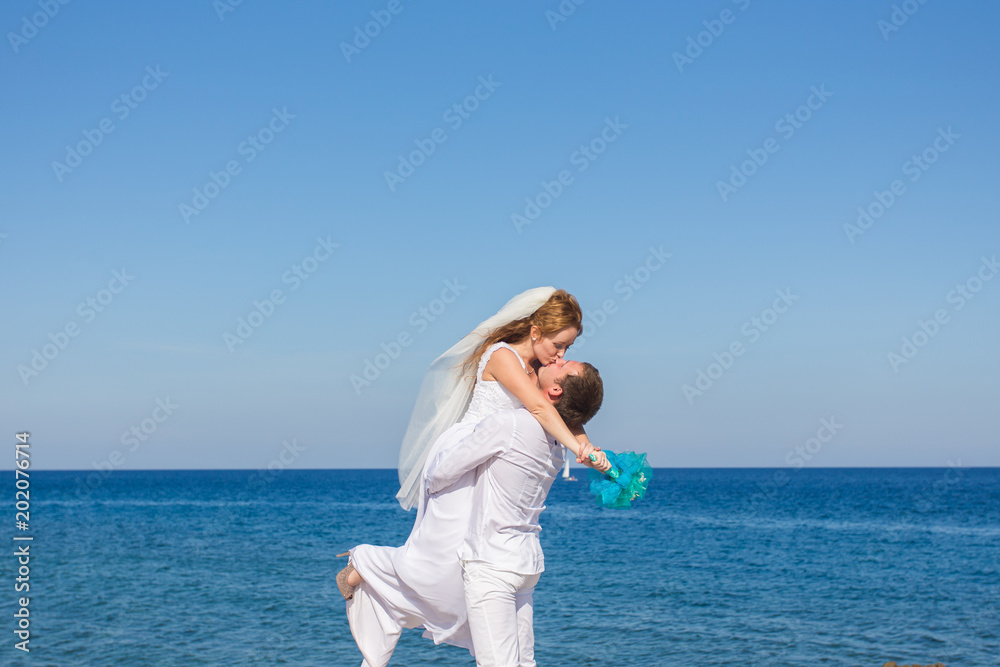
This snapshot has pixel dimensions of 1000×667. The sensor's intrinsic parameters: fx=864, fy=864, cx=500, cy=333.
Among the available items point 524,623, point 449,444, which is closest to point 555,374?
point 449,444

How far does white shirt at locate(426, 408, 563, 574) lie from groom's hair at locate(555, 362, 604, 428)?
18 centimetres

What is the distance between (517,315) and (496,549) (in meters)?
1.50

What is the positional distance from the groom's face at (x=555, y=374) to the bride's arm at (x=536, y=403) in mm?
48

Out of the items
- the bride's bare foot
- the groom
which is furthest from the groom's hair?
the bride's bare foot

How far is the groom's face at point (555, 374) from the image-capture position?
5.03 m

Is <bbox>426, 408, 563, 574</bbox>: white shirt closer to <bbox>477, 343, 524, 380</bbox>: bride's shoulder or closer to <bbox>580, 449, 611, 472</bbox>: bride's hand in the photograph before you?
<bbox>580, 449, 611, 472</bbox>: bride's hand

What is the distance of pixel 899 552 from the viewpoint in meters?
36.7

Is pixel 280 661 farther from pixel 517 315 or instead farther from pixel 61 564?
pixel 61 564


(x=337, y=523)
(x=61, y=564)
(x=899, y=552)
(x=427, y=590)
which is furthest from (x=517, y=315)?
(x=337, y=523)

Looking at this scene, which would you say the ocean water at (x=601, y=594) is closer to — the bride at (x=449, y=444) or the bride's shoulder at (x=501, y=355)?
the bride at (x=449, y=444)

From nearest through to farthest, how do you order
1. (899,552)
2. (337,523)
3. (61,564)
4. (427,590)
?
(427,590) < (61,564) < (899,552) < (337,523)

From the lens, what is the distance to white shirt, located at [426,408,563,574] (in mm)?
4996

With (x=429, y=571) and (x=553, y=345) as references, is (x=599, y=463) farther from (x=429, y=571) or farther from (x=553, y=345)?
(x=429, y=571)

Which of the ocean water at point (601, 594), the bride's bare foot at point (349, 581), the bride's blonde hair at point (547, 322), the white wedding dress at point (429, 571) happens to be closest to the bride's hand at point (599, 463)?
the white wedding dress at point (429, 571)
